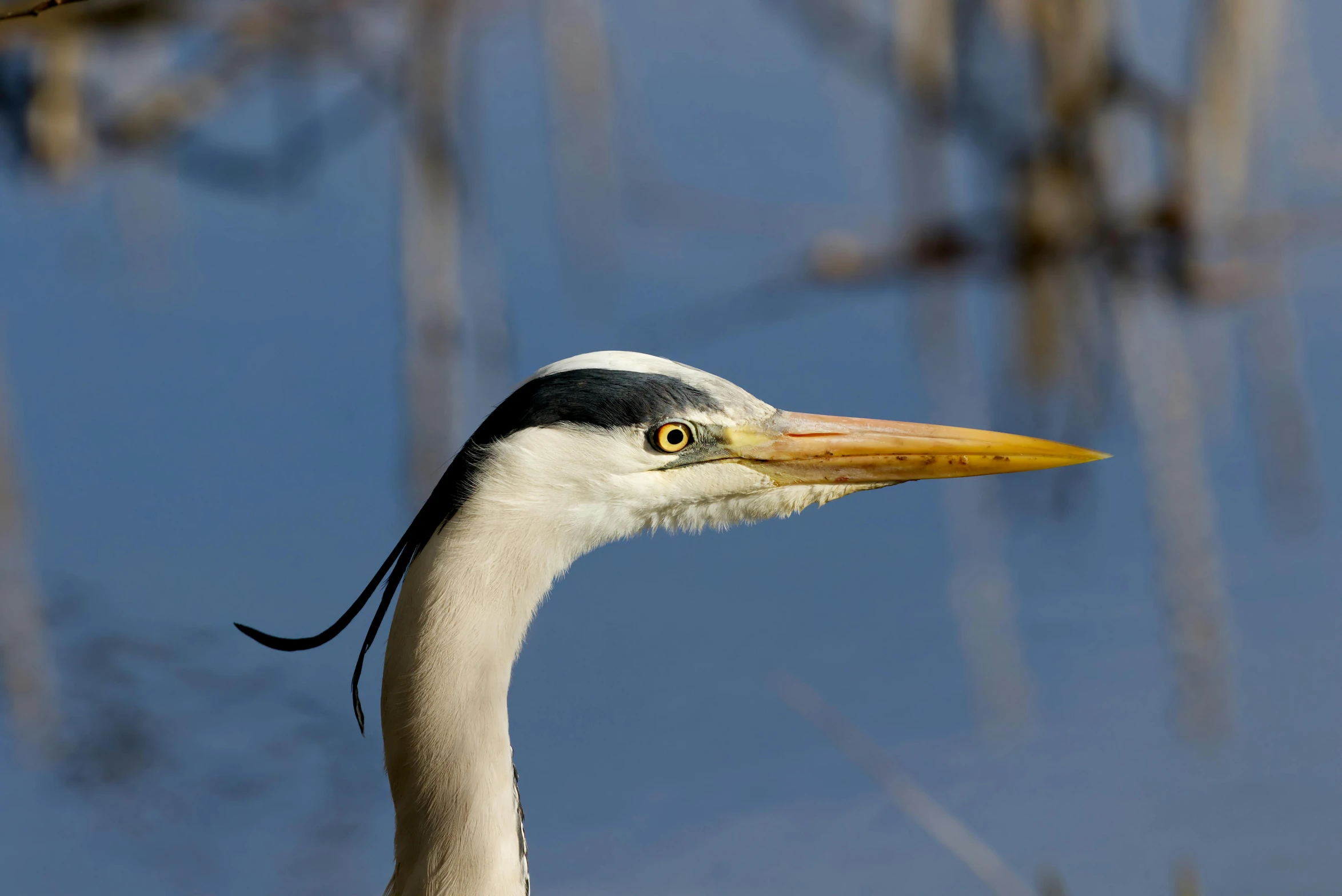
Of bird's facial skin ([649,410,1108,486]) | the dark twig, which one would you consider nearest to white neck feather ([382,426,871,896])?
bird's facial skin ([649,410,1108,486])

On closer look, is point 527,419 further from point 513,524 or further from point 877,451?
point 877,451

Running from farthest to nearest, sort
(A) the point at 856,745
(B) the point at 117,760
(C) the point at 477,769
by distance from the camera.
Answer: (B) the point at 117,760 → (A) the point at 856,745 → (C) the point at 477,769

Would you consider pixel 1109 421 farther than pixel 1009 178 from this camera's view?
Yes

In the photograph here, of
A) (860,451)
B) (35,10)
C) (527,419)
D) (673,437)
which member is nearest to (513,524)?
(527,419)

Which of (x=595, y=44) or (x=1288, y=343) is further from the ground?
(x=595, y=44)

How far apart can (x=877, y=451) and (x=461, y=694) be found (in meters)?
0.69

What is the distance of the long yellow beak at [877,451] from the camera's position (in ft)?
5.90

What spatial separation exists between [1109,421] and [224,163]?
410cm

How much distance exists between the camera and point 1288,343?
189 inches

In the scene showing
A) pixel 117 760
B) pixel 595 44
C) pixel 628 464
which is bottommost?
pixel 117 760

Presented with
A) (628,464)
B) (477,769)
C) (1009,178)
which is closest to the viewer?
(477,769)

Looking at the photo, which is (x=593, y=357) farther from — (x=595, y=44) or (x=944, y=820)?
(x=595, y=44)

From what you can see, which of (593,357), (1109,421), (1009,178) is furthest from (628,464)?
(1109,421)

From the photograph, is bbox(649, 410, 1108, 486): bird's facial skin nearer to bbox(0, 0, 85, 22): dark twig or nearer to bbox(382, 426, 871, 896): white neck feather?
bbox(382, 426, 871, 896): white neck feather
